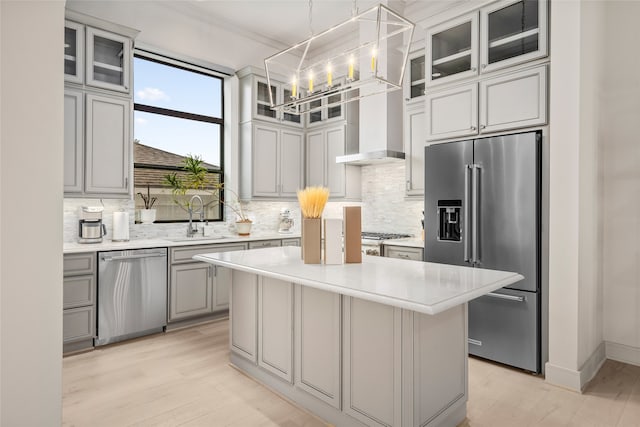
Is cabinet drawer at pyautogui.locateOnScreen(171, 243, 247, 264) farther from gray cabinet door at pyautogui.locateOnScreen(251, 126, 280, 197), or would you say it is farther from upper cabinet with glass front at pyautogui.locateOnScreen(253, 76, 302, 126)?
upper cabinet with glass front at pyautogui.locateOnScreen(253, 76, 302, 126)

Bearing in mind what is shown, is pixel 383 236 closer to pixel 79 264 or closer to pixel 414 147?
pixel 414 147

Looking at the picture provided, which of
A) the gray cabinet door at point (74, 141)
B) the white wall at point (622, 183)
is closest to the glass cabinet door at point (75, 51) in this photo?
the gray cabinet door at point (74, 141)

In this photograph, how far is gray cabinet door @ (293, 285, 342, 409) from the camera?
7.55 ft

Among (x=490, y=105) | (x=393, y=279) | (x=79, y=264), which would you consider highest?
(x=490, y=105)

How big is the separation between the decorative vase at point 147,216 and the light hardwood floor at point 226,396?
4.95 feet

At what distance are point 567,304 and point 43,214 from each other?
127 inches

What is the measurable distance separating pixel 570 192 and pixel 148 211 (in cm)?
414

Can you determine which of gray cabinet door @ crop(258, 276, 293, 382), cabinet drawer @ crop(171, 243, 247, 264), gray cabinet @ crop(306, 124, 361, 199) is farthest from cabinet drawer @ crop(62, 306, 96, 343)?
gray cabinet @ crop(306, 124, 361, 199)

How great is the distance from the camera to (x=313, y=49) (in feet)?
19.4

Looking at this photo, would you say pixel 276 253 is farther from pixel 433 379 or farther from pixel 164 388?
pixel 433 379

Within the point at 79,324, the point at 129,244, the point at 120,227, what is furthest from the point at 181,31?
the point at 79,324

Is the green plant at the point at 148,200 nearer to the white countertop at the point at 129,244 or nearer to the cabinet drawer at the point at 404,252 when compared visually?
the white countertop at the point at 129,244

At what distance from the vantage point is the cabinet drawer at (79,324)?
A: 3.43 meters

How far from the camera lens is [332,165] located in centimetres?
535
